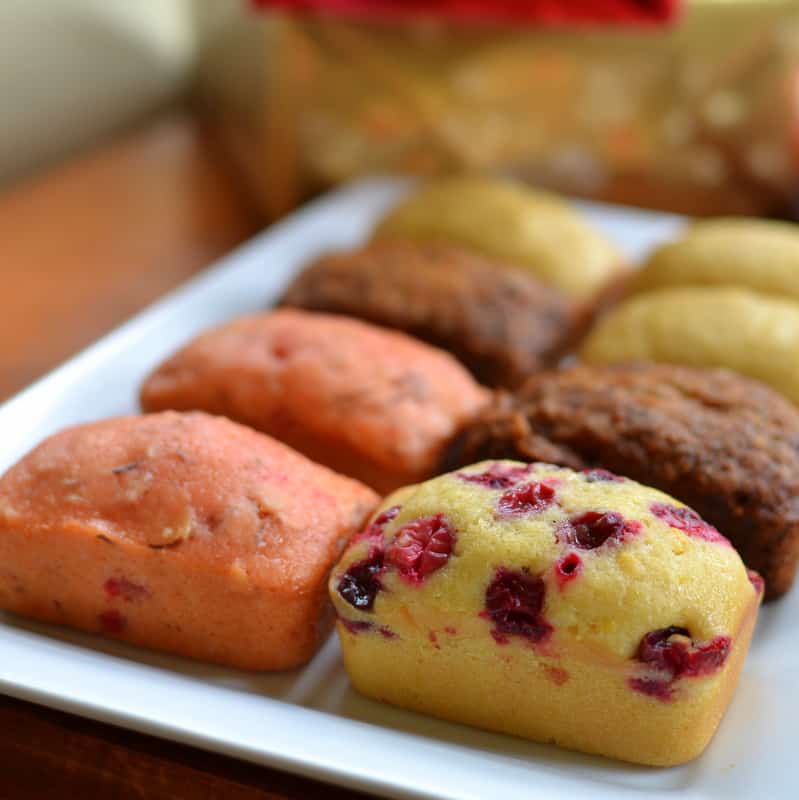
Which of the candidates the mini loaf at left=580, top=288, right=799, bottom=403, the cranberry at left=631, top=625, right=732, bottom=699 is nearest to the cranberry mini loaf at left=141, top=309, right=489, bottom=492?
the mini loaf at left=580, top=288, right=799, bottom=403

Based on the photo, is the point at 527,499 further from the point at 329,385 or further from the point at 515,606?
the point at 329,385

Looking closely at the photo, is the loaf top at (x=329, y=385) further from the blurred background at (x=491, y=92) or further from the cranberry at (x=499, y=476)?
the blurred background at (x=491, y=92)

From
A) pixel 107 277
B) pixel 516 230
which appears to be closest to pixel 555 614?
pixel 516 230

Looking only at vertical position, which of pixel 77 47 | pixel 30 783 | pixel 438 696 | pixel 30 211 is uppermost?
pixel 77 47

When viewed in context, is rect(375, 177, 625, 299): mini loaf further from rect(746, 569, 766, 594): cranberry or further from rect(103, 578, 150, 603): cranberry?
rect(103, 578, 150, 603): cranberry

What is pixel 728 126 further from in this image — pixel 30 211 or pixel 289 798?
pixel 289 798

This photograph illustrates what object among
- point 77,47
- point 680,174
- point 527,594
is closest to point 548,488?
point 527,594
